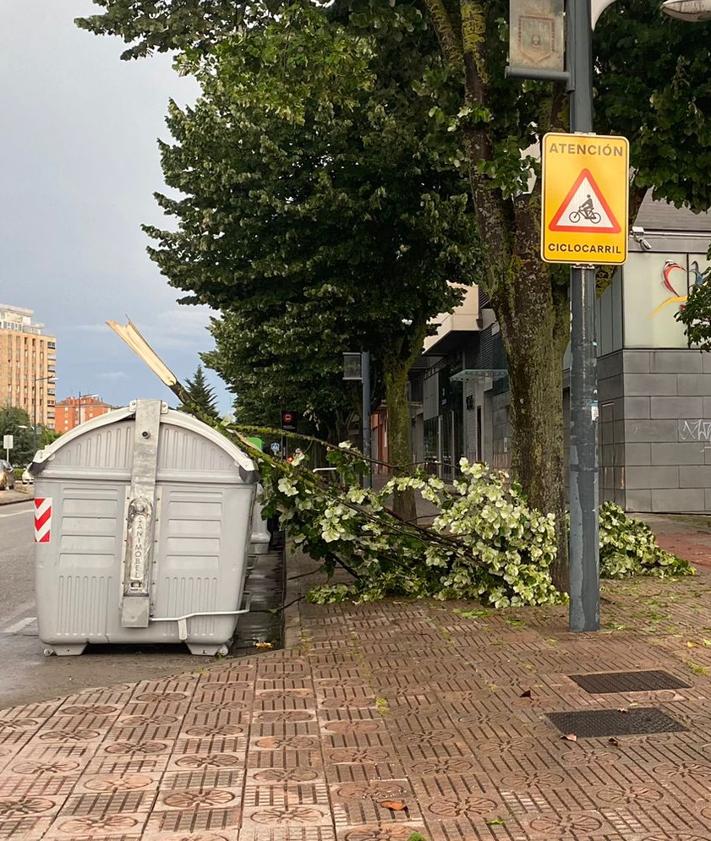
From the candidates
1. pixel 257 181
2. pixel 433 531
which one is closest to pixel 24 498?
pixel 257 181

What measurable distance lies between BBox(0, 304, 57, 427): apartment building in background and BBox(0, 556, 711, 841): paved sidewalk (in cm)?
15370

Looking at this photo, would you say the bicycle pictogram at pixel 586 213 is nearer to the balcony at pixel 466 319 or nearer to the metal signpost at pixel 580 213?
the metal signpost at pixel 580 213

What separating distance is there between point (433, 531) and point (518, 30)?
→ 14.3ft

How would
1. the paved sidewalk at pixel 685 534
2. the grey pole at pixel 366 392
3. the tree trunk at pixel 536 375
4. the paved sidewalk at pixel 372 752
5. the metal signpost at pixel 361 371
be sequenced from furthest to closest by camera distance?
the grey pole at pixel 366 392 → the metal signpost at pixel 361 371 → the paved sidewalk at pixel 685 534 → the tree trunk at pixel 536 375 → the paved sidewalk at pixel 372 752

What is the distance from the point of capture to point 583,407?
24.0 ft

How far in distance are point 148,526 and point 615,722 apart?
378 centimetres

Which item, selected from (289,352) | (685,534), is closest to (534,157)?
(289,352)

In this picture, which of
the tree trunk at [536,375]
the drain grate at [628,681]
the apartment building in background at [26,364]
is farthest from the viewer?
the apartment building in background at [26,364]

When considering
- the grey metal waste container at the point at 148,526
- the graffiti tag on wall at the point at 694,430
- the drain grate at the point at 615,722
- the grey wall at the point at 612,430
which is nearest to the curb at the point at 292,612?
the grey metal waste container at the point at 148,526

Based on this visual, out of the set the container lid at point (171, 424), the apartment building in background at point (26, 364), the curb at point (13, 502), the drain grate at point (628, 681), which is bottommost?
the curb at point (13, 502)

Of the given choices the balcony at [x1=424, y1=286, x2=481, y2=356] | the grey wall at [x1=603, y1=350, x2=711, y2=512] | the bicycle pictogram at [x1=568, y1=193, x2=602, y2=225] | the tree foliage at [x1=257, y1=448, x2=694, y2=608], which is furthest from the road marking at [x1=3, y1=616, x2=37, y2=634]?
the balcony at [x1=424, y1=286, x2=481, y2=356]

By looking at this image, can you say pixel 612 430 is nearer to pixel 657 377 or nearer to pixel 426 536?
pixel 657 377

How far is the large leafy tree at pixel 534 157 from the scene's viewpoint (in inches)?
342

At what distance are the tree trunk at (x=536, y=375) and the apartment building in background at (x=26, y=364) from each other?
15166 cm
